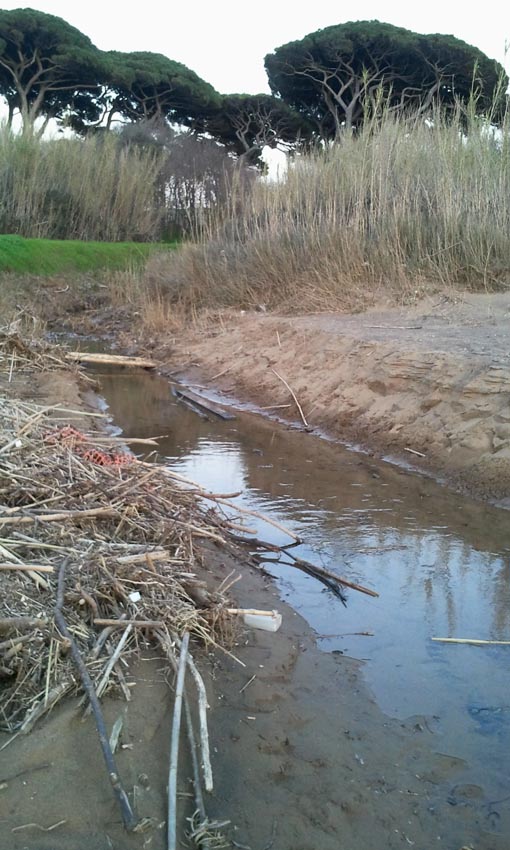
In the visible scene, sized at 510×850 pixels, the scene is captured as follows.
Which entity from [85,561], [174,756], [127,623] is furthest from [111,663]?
[85,561]

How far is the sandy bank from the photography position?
7.02 meters

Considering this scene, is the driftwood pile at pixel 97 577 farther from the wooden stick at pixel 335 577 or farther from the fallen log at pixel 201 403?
the fallen log at pixel 201 403

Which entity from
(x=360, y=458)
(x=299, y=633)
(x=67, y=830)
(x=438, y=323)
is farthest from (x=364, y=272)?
(x=67, y=830)

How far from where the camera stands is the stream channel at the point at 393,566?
3.45 meters

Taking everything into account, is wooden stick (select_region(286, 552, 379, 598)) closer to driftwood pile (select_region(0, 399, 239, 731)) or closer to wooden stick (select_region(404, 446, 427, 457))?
driftwood pile (select_region(0, 399, 239, 731))

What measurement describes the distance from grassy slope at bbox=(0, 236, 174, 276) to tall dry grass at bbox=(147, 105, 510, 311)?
6192mm

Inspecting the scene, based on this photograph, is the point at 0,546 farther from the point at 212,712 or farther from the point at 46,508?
the point at 212,712

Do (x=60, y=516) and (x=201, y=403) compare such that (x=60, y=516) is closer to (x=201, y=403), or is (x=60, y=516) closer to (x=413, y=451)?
(x=413, y=451)

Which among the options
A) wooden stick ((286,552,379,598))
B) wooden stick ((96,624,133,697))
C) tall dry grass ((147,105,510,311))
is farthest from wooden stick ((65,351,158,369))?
wooden stick ((96,624,133,697))

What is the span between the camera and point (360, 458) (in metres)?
7.67

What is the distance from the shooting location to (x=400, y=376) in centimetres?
841

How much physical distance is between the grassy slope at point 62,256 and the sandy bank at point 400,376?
7600 millimetres

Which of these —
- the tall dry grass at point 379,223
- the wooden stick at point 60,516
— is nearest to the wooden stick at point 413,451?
the wooden stick at point 60,516

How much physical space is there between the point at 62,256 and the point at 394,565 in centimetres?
1654
